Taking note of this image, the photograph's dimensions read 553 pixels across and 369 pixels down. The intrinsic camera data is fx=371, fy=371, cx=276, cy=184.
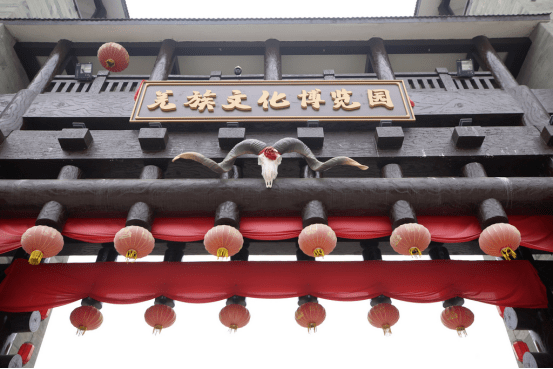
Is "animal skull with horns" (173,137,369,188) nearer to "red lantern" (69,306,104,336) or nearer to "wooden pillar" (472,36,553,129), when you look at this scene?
"red lantern" (69,306,104,336)

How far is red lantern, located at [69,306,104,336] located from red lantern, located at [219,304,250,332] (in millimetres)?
A: 1685

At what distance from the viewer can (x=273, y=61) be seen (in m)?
7.31

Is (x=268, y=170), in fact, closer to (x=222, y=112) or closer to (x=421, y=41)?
(x=222, y=112)

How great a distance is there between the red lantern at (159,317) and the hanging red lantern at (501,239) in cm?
393

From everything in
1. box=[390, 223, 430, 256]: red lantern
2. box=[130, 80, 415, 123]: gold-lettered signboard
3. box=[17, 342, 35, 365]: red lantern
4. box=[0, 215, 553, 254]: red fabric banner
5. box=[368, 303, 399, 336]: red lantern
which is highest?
box=[130, 80, 415, 123]: gold-lettered signboard

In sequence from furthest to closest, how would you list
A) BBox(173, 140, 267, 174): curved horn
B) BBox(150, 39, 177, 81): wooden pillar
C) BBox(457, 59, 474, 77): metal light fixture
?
BBox(150, 39, 177, 81): wooden pillar < BBox(457, 59, 474, 77): metal light fixture < BBox(173, 140, 267, 174): curved horn

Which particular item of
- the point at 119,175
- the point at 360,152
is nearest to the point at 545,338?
the point at 360,152

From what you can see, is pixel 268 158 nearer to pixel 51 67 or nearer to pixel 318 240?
pixel 318 240

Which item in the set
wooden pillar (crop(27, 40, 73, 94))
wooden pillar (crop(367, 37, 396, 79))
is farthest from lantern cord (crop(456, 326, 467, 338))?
wooden pillar (crop(27, 40, 73, 94))

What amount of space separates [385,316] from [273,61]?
5058mm

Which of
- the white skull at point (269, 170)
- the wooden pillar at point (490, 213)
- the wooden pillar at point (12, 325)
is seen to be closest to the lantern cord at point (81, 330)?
the wooden pillar at point (12, 325)

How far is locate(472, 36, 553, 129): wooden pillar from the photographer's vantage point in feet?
18.7

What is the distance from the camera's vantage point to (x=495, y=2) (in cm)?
959

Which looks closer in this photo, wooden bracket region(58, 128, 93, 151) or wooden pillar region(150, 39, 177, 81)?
wooden bracket region(58, 128, 93, 151)
